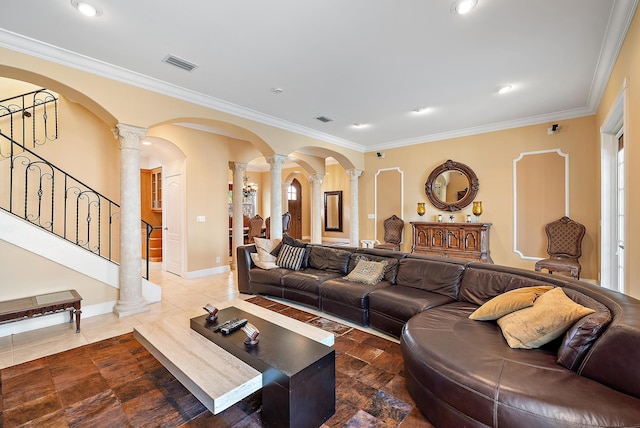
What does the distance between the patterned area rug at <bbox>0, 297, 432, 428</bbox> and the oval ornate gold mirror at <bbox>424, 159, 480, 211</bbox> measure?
4.19 meters

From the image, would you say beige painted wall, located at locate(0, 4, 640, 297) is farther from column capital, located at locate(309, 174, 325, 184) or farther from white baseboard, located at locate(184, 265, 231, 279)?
column capital, located at locate(309, 174, 325, 184)

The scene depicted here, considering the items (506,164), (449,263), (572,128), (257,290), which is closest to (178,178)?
(257,290)

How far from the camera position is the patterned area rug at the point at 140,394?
1.79m

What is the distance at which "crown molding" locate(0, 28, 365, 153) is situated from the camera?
9.17 ft

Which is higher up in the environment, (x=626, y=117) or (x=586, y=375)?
(x=626, y=117)

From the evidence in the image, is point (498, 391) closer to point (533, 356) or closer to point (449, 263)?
point (533, 356)

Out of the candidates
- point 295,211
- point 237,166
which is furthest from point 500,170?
point 295,211

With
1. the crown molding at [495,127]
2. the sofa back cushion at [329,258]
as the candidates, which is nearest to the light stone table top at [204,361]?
the sofa back cushion at [329,258]

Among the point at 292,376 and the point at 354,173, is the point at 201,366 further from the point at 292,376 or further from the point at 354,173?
the point at 354,173

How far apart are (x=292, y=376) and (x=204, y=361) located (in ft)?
2.01

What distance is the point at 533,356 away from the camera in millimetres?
1649

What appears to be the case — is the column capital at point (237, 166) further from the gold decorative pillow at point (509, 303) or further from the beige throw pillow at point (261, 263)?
the gold decorative pillow at point (509, 303)

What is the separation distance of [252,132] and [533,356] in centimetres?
460

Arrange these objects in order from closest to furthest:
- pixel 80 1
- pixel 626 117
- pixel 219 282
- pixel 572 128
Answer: pixel 80 1 → pixel 626 117 → pixel 572 128 → pixel 219 282
